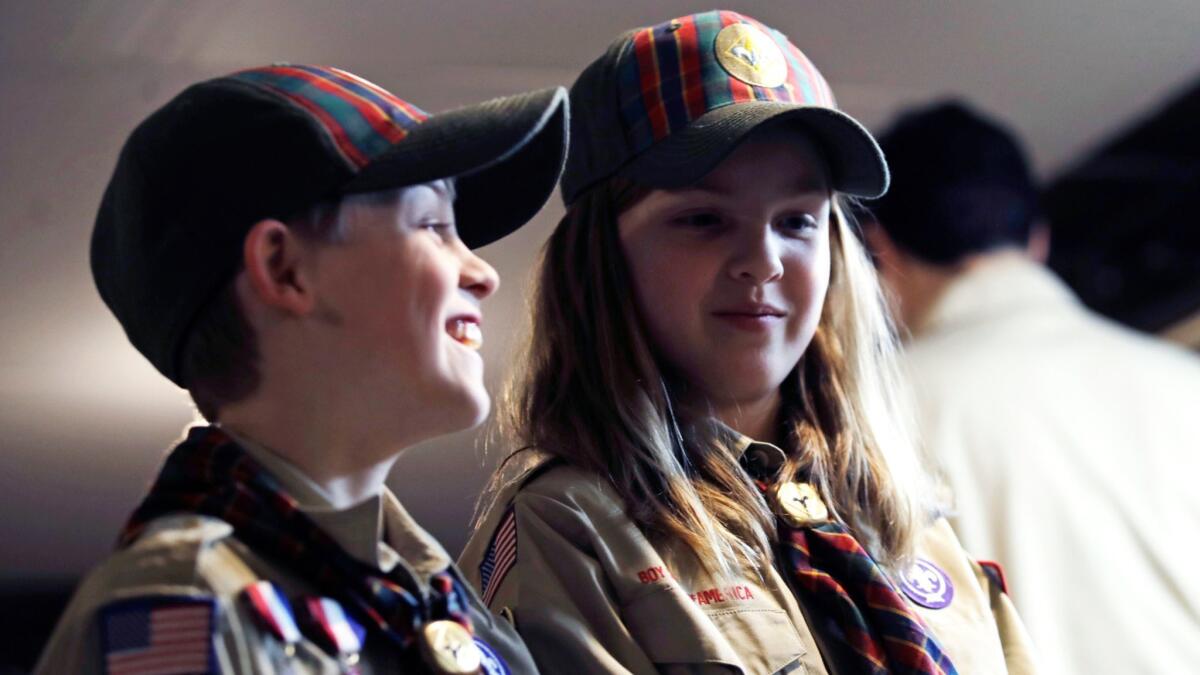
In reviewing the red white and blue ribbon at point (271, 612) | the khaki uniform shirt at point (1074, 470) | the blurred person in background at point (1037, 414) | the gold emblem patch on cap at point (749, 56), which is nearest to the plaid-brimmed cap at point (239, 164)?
the red white and blue ribbon at point (271, 612)

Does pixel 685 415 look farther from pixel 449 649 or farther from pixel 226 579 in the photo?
pixel 226 579

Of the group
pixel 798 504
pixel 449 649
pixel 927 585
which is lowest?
pixel 927 585

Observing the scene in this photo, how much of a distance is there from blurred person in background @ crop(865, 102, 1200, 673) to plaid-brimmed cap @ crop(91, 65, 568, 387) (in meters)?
0.84

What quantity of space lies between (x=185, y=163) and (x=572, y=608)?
0.49 m

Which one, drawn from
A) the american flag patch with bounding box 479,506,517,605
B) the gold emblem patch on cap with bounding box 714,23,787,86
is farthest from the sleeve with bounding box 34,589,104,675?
the gold emblem patch on cap with bounding box 714,23,787,86

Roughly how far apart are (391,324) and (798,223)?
1.66 feet

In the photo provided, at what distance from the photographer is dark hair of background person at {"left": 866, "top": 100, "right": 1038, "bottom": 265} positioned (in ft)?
8.25

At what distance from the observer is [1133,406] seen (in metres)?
2.26

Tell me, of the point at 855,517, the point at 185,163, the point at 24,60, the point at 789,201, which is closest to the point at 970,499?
the point at 855,517

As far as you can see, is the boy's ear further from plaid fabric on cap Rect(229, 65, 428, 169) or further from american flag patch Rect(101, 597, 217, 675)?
american flag patch Rect(101, 597, 217, 675)

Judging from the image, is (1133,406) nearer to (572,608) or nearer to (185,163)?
(572,608)

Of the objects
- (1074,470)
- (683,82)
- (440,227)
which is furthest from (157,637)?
(1074,470)

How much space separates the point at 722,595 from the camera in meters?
1.38

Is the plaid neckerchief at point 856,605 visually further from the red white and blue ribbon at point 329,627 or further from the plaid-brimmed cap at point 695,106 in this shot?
the red white and blue ribbon at point 329,627
